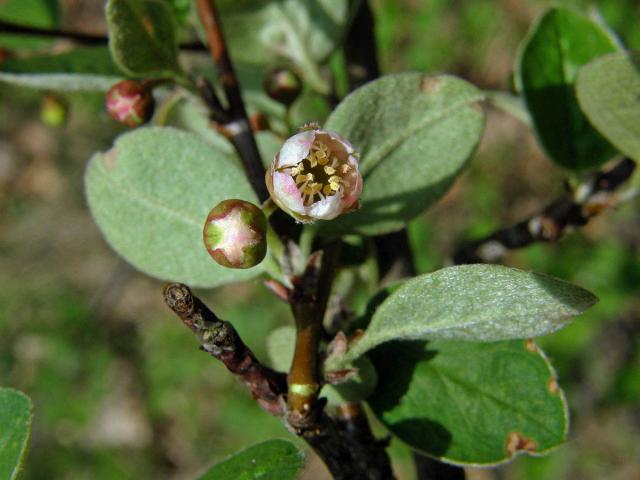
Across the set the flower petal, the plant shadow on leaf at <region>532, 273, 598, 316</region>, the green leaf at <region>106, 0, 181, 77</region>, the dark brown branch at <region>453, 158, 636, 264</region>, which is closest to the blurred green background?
the dark brown branch at <region>453, 158, 636, 264</region>

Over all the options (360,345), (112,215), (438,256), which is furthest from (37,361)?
(360,345)

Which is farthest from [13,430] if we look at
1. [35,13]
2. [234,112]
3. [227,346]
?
[35,13]

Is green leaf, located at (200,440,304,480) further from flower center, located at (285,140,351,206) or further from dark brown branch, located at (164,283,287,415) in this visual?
flower center, located at (285,140,351,206)

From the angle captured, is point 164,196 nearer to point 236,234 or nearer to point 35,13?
point 236,234

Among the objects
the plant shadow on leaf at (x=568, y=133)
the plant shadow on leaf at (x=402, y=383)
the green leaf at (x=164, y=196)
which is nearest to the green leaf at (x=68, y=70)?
the green leaf at (x=164, y=196)

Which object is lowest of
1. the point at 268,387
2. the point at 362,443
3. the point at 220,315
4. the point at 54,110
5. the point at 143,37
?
the point at 220,315

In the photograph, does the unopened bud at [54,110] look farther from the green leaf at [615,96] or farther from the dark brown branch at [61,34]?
the green leaf at [615,96]

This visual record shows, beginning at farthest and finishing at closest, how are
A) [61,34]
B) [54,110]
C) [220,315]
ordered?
[220,315] → [54,110] → [61,34]
